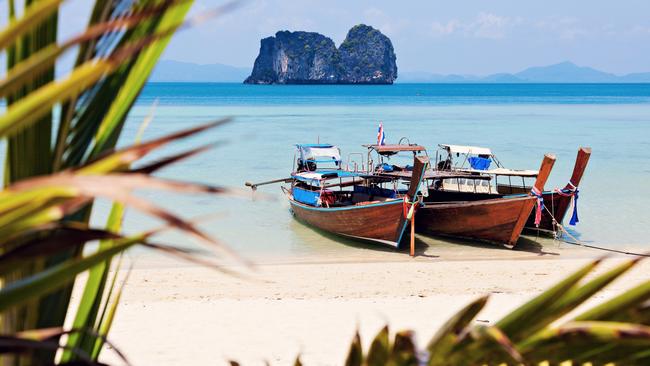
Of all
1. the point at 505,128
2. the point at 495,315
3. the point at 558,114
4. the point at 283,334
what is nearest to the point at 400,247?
the point at 495,315

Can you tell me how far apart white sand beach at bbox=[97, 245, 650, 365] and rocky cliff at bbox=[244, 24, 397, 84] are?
171888 millimetres

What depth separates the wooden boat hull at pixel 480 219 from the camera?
46.0 ft

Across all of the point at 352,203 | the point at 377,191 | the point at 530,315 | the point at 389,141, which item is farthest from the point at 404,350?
A: the point at 389,141

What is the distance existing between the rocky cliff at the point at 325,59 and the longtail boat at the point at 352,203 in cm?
16740

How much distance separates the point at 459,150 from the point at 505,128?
119 feet

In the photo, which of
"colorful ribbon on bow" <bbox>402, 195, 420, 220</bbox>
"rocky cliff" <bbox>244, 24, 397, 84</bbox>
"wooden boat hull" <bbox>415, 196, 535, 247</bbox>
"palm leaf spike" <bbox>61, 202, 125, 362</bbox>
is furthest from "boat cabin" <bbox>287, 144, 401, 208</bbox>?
"rocky cliff" <bbox>244, 24, 397, 84</bbox>

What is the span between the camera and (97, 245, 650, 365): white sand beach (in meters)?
8.00

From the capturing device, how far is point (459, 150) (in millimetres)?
17484

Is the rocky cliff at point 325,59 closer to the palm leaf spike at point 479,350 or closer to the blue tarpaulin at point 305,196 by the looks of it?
the blue tarpaulin at point 305,196

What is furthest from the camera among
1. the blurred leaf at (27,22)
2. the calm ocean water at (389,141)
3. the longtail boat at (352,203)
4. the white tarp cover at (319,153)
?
the white tarp cover at (319,153)

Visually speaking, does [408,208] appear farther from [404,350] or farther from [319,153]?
[404,350]

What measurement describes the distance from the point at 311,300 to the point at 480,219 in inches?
212

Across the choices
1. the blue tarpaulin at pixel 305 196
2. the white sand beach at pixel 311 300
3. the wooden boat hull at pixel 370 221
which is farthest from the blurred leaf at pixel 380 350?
the blue tarpaulin at pixel 305 196

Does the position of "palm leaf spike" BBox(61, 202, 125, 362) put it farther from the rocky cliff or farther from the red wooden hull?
the rocky cliff
